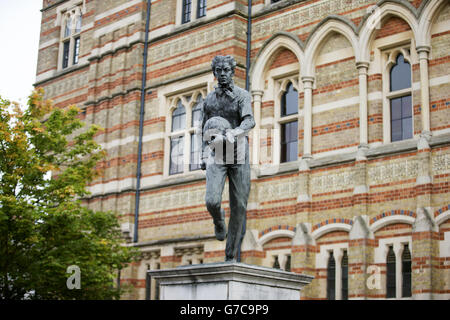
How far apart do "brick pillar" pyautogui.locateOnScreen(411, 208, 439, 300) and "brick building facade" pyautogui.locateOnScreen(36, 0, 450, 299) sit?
28 mm

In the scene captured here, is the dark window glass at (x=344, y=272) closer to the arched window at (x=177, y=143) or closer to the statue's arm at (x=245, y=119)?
the arched window at (x=177, y=143)

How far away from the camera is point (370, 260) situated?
15688 mm

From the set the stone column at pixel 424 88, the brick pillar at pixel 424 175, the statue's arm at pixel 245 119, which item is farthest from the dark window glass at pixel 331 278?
the statue's arm at pixel 245 119

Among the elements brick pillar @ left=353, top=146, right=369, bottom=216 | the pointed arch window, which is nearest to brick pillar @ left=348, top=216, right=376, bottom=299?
brick pillar @ left=353, top=146, right=369, bottom=216

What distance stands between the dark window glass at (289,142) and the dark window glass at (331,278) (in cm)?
268

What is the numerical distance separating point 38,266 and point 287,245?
216 inches

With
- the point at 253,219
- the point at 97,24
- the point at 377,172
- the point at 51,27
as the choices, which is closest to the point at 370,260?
the point at 377,172

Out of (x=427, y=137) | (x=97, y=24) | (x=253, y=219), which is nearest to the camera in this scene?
(x=427, y=137)

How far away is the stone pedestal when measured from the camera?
8375 millimetres

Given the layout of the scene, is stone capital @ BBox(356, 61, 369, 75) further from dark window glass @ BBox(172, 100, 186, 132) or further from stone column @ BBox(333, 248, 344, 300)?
dark window glass @ BBox(172, 100, 186, 132)

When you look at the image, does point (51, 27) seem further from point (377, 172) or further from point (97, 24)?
point (377, 172)

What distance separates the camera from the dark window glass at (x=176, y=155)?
65.9ft

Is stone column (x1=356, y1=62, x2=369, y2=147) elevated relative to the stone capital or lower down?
lower down

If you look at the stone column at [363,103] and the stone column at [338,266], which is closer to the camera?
the stone column at [338,266]
